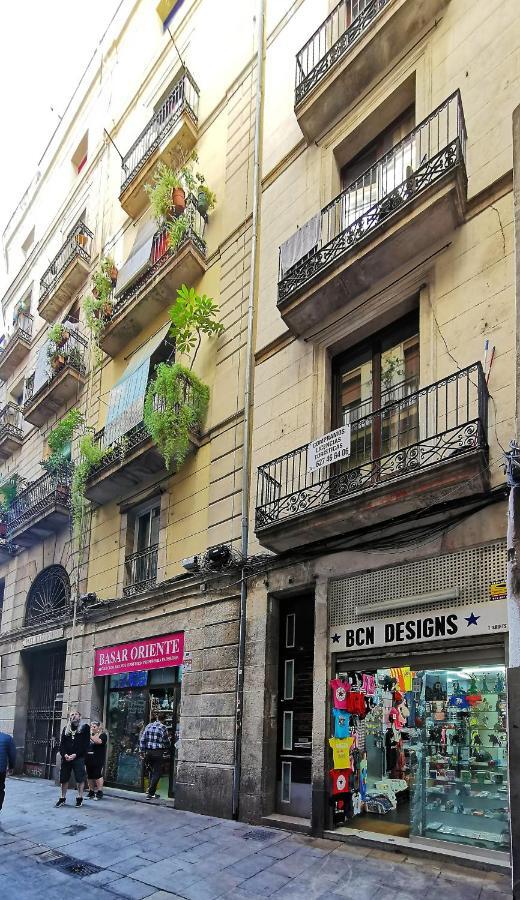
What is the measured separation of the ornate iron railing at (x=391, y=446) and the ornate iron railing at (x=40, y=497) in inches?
302

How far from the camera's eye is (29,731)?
16391mm

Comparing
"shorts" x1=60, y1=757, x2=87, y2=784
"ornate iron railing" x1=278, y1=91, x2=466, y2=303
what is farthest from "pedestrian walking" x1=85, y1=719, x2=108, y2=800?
"ornate iron railing" x1=278, y1=91, x2=466, y2=303

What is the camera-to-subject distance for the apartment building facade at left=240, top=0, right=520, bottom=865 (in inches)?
269

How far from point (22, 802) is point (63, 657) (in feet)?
15.6

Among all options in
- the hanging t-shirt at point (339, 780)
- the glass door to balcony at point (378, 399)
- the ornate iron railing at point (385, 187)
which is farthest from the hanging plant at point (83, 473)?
the hanging t-shirt at point (339, 780)

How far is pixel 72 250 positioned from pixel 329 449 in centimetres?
1307

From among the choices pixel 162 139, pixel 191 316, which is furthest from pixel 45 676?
pixel 162 139

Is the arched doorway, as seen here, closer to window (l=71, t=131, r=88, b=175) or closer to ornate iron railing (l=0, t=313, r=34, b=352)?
ornate iron railing (l=0, t=313, r=34, b=352)

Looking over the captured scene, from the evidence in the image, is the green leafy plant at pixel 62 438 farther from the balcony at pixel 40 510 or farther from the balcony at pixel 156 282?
the balcony at pixel 156 282

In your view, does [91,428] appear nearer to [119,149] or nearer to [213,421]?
[213,421]

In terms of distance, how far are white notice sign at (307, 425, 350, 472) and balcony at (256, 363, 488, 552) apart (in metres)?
0.21

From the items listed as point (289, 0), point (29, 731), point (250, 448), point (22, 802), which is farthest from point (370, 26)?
point (29, 731)

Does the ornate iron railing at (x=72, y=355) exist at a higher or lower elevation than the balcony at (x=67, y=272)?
lower

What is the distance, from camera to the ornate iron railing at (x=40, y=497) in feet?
51.6
